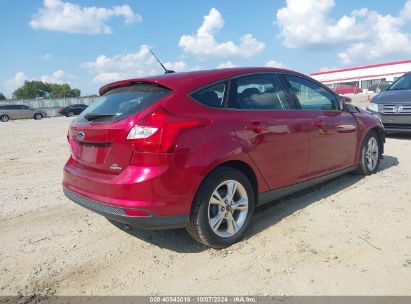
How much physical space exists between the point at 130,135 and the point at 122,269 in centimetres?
118

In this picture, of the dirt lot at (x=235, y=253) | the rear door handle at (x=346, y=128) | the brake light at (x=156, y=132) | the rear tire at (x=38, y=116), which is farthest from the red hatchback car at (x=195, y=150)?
the rear tire at (x=38, y=116)

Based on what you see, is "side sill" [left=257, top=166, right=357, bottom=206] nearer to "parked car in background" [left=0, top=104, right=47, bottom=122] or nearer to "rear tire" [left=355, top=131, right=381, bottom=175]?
"rear tire" [left=355, top=131, right=381, bottom=175]

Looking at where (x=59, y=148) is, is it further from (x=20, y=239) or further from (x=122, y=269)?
(x=122, y=269)

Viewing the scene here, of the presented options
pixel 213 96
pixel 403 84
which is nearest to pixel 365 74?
pixel 403 84

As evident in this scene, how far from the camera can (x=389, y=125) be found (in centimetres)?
949

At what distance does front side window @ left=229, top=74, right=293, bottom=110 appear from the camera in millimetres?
3859

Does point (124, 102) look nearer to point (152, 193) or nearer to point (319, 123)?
point (152, 193)

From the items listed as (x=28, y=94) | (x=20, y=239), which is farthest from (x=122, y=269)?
(x=28, y=94)

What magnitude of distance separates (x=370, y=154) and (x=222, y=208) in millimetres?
3520

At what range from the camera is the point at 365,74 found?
220ft

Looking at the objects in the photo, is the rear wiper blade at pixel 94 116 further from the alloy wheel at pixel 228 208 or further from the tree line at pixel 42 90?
the tree line at pixel 42 90

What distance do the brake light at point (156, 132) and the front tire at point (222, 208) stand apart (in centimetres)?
55

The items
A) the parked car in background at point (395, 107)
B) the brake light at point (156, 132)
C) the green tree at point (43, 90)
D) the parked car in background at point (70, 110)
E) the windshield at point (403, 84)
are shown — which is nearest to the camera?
the brake light at point (156, 132)

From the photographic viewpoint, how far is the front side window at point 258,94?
12.7 feet
